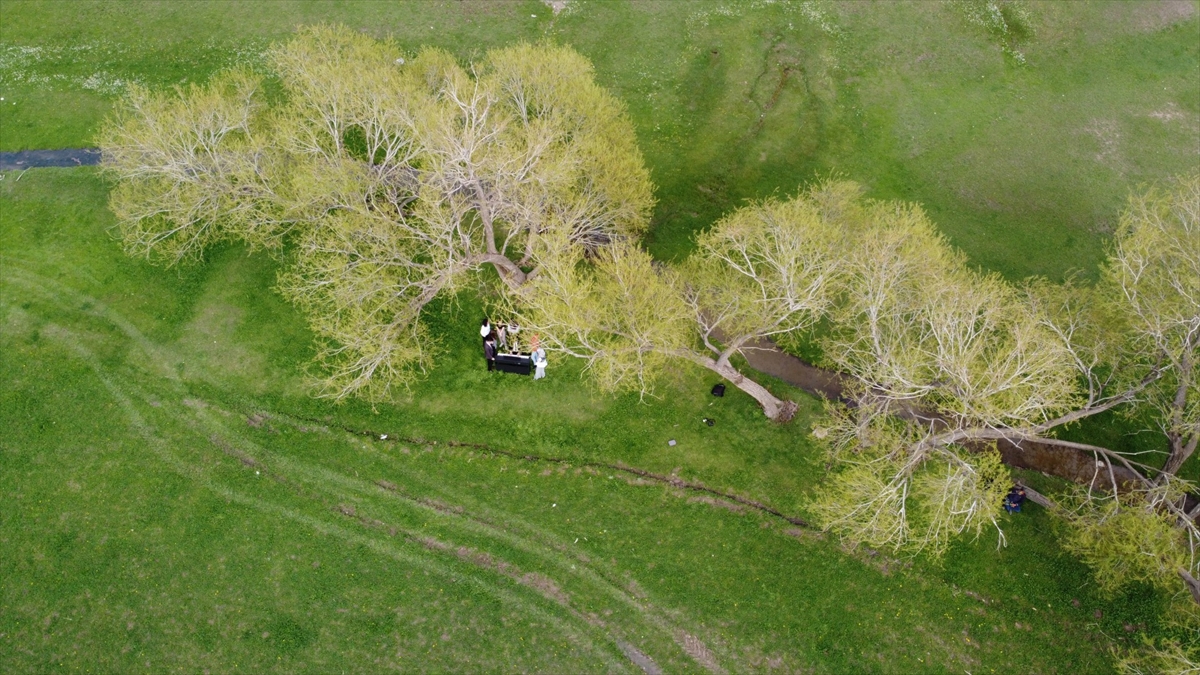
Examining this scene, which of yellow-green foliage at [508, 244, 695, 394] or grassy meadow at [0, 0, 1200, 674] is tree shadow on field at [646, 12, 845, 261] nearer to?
grassy meadow at [0, 0, 1200, 674]

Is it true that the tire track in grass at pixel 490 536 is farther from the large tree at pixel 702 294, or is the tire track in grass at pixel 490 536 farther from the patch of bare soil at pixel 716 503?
the large tree at pixel 702 294

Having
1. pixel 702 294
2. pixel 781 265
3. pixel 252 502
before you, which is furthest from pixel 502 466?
pixel 781 265

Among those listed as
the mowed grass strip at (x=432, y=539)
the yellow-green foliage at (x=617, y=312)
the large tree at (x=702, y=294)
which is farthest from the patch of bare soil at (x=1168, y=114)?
the yellow-green foliage at (x=617, y=312)

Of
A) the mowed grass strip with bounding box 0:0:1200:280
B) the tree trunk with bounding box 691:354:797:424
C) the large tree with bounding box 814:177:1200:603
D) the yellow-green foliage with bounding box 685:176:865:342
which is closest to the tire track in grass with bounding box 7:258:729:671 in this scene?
the tree trunk with bounding box 691:354:797:424

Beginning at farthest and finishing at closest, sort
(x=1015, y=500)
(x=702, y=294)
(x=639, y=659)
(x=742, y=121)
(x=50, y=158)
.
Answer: (x=742, y=121) < (x=50, y=158) < (x=1015, y=500) < (x=702, y=294) < (x=639, y=659)

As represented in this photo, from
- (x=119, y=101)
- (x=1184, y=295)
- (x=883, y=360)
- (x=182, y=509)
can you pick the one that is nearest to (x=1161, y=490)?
(x=1184, y=295)

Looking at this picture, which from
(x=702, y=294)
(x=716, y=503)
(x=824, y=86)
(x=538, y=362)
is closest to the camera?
(x=702, y=294)

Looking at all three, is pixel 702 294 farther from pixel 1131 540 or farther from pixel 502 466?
pixel 1131 540
